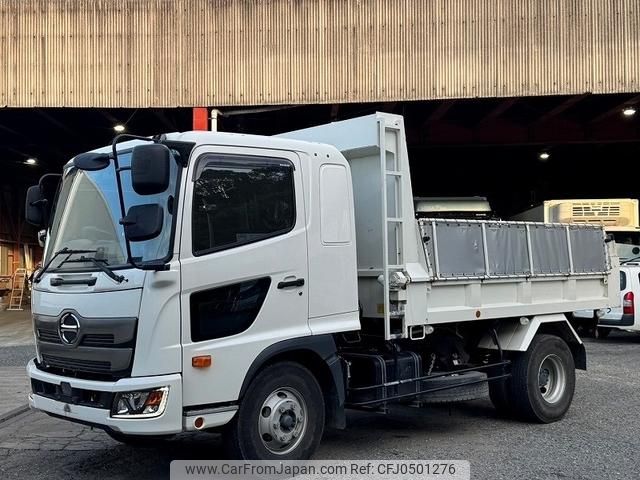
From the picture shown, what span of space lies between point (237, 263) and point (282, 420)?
4.23ft

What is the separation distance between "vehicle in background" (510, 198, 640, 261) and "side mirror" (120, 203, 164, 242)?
11.7 metres

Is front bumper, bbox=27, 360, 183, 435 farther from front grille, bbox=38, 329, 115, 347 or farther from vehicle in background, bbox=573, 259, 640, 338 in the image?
vehicle in background, bbox=573, 259, 640, 338

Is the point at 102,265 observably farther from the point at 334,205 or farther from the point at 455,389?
the point at 455,389

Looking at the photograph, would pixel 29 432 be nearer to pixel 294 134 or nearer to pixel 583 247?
pixel 294 134

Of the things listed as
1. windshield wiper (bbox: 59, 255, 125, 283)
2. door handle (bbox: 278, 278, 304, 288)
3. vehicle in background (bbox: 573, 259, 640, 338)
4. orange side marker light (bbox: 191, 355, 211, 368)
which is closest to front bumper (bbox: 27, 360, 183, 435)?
orange side marker light (bbox: 191, 355, 211, 368)

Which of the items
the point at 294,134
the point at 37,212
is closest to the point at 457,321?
the point at 294,134

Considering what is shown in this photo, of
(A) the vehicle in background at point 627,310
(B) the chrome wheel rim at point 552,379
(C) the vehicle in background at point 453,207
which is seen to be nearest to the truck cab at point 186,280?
(B) the chrome wheel rim at point 552,379

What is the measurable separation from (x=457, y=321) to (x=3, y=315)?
A: 18037mm

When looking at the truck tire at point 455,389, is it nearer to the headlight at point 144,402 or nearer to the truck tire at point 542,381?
the truck tire at point 542,381

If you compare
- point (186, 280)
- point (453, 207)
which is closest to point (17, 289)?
point (453, 207)

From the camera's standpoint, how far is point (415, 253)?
5.85 metres

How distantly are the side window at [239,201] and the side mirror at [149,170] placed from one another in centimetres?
39

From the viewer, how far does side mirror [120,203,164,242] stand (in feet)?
14.3

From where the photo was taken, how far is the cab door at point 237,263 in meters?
4.59
